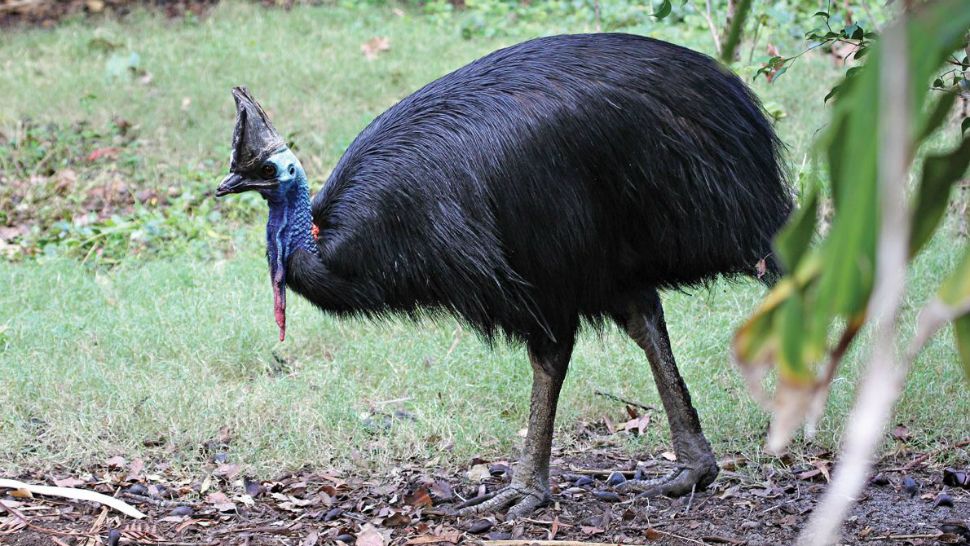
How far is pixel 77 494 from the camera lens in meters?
3.41

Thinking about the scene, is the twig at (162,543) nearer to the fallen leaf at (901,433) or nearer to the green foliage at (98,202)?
the fallen leaf at (901,433)

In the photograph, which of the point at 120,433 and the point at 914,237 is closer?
the point at 914,237

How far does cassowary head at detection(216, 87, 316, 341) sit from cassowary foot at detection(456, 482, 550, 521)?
79cm

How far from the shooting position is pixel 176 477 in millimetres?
3723

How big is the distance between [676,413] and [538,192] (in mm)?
863

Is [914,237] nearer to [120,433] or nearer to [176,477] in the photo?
[176,477]

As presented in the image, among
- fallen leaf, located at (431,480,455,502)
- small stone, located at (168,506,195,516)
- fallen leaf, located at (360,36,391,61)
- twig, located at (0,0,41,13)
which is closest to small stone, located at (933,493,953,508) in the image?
fallen leaf, located at (431,480,455,502)

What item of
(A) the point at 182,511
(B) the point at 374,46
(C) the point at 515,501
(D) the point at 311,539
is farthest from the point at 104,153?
(C) the point at 515,501

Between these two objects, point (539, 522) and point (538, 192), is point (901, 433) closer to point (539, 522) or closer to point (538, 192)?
point (539, 522)

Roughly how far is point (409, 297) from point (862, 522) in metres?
1.35

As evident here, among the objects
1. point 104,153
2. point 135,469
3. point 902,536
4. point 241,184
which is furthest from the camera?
point 104,153

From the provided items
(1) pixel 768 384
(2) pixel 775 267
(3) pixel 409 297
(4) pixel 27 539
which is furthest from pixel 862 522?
(4) pixel 27 539

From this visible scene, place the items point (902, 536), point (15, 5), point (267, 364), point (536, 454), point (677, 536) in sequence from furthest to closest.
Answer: point (15, 5)
point (267, 364)
point (536, 454)
point (677, 536)
point (902, 536)

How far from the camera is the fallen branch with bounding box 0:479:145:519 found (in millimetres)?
3348
